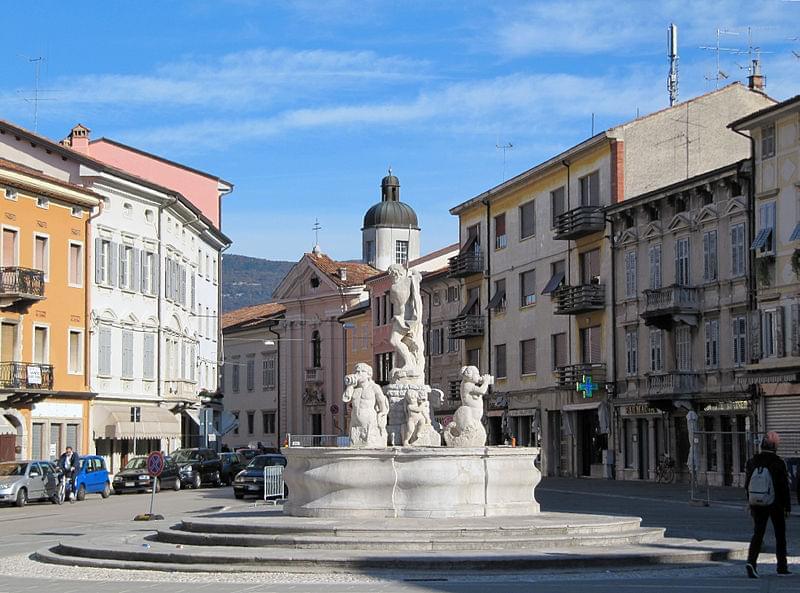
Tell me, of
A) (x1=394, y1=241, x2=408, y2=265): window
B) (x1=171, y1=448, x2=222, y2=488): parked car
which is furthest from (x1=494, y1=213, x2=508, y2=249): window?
(x1=394, y1=241, x2=408, y2=265): window

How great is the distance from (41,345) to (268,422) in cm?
5201

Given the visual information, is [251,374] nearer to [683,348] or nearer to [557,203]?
[557,203]

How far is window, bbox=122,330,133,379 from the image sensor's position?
58903 mm

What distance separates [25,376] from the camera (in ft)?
166

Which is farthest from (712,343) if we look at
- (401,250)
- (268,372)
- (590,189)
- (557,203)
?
(401,250)

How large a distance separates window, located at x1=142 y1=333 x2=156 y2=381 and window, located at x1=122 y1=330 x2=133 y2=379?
50.6 inches

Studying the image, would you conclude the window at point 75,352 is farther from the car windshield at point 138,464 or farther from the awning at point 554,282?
the awning at point 554,282

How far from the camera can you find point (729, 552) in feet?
68.1

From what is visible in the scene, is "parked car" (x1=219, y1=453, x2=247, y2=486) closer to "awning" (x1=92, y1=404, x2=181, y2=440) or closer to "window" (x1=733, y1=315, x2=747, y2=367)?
"awning" (x1=92, y1=404, x2=181, y2=440)

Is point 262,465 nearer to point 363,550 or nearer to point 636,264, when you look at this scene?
point 636,264

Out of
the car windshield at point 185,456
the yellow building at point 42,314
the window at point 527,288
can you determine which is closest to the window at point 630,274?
the window at point 527,288

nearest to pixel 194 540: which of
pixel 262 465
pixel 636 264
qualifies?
pixel 262 465

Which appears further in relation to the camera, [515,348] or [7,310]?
[515,348]

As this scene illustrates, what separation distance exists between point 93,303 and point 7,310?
18.5ft
